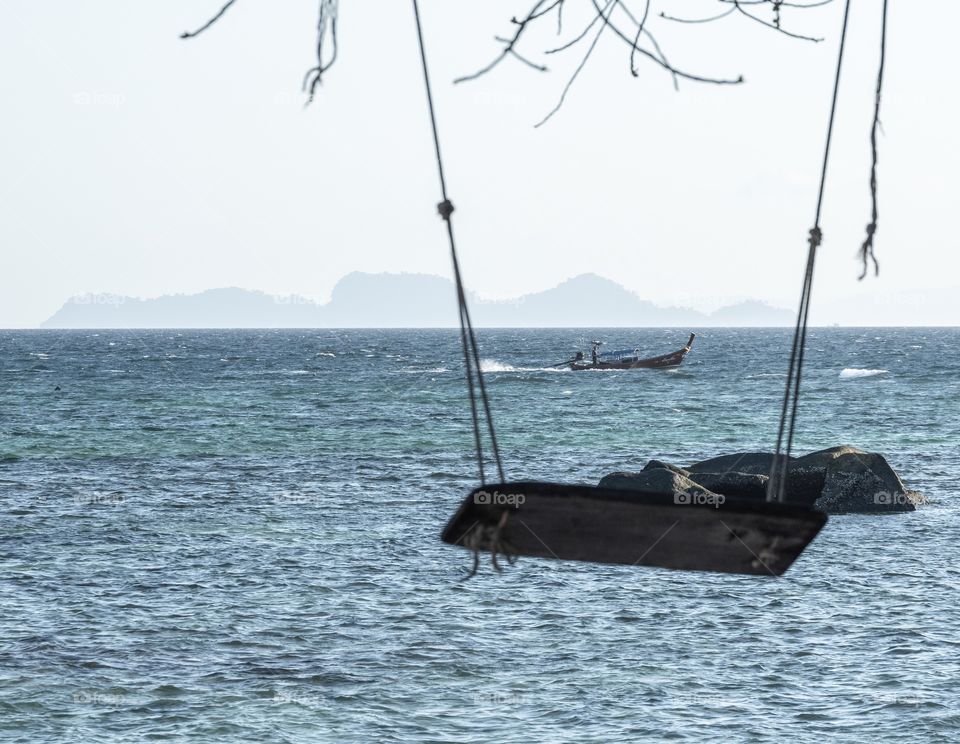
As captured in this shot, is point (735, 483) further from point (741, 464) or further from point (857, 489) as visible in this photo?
point (857, 489)

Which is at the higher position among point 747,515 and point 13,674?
point 747,515

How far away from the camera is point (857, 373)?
10988 cm

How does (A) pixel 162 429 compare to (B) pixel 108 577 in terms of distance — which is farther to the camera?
(A) pixel 162 429

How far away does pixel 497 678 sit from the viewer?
22.3 meters

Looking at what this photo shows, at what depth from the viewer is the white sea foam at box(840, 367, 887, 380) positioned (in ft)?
352

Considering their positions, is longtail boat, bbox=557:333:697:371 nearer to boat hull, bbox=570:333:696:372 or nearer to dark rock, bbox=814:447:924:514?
boat hull, bbox=570:333:696:372

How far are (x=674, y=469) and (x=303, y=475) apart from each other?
15289 millimetres

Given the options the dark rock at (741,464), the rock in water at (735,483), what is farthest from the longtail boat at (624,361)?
the rock in water at (735,483)

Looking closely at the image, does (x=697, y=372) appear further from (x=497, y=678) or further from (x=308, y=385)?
(x=497, y=678)

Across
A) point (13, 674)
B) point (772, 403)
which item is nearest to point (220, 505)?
point (13, 674)

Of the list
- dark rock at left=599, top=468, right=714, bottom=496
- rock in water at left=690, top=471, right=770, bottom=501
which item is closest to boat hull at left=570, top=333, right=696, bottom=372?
rock in water at left=690, top=471, right=770, bottom=501

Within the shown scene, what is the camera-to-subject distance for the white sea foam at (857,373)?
4227 inches

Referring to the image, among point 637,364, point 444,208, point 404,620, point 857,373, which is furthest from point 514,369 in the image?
point 444,208

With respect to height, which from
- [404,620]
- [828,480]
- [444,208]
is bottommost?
[404,620]
